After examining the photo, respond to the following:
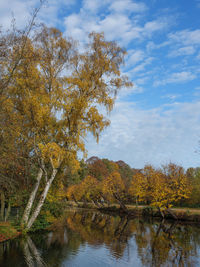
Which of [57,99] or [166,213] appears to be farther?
[166,213]

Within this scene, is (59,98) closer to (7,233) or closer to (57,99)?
(57,99)

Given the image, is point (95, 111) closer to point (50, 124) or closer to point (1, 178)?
point (50, 124)

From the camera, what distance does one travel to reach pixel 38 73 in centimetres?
1797

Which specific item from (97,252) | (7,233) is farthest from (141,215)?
(7,233)

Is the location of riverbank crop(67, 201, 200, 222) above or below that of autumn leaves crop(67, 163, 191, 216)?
below

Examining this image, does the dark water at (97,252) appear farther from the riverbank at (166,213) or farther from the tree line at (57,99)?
the riverbank at (166,213)

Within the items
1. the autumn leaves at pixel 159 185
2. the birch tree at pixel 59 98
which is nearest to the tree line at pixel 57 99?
the birch tree at pixel 59 98

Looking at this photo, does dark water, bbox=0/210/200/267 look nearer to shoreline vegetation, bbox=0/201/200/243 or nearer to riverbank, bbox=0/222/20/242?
riverbank, bbox=0/222/20/242

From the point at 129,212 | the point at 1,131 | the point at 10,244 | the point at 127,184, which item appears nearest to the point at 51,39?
the point at 1,131

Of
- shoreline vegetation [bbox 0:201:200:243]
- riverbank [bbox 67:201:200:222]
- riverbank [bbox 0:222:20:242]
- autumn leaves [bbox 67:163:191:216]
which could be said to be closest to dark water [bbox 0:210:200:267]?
riverbank [bbox 0:222:20:242]

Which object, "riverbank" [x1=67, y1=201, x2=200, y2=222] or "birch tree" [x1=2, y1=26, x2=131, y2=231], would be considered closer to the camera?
"birch tree" [x1=2, y1=26, x2=131, y2=231]

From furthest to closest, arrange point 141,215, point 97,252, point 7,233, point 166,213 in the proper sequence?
point 141,215 → point 166,213 → point 7,233 → point 97,252

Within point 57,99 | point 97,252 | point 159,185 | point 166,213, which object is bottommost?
point 97,252

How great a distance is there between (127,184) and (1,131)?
38.4 metres
